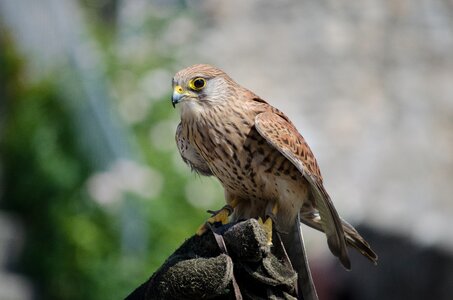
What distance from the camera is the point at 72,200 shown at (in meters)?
8.51

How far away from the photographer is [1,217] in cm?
947

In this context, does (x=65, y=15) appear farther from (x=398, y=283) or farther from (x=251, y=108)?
(x=251, y=108)

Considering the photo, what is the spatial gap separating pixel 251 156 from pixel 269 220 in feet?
1.10

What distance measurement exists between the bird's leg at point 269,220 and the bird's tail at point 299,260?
0.08m

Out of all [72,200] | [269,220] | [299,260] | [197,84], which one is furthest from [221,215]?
[72,200]

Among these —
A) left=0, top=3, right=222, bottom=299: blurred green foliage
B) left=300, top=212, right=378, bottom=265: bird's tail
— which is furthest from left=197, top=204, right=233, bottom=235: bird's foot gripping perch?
left=0, top=3, right=222, bottom=299: blurred green foliage

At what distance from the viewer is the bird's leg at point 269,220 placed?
3.50 metres

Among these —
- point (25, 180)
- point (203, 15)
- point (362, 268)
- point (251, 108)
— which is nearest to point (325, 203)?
point (251, 108)

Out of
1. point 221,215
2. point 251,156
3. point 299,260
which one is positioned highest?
point 251,156

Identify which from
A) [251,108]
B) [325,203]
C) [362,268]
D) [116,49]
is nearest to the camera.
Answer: [325,203]

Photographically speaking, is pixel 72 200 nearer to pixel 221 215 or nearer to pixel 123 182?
pixel 123 182

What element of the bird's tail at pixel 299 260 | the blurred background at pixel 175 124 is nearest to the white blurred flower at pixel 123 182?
the blurred background at pixel 175 124

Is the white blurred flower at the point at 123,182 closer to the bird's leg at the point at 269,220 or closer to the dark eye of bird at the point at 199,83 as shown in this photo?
the dark eye of bird at the point at 199,83

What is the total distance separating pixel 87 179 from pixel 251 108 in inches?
176
